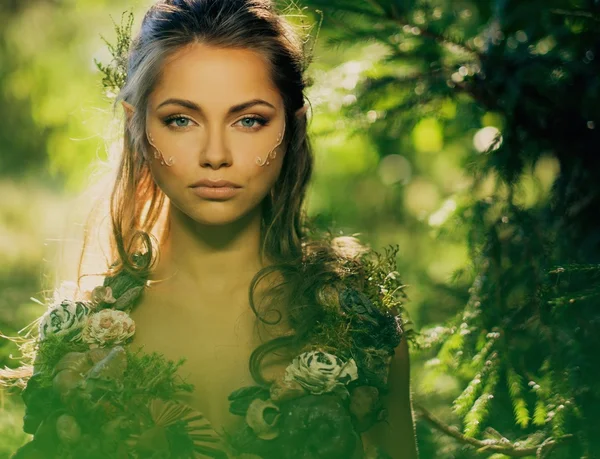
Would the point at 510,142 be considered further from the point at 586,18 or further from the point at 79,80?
the point at 79,80

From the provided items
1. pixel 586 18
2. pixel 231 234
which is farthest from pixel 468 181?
pixel 231 234

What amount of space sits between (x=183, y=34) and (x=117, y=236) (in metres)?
0.46

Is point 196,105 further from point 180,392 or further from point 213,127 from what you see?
point 180,392

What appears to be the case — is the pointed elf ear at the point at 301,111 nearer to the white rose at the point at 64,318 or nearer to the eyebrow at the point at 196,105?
the eyebrow at the point at 196,105

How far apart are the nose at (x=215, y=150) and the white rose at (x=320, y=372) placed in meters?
0.38

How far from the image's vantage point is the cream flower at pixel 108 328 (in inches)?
72.6

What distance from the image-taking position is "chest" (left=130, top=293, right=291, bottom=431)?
1.83m

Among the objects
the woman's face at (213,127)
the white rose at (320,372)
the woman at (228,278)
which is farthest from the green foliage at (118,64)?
the white rose at (320,372)

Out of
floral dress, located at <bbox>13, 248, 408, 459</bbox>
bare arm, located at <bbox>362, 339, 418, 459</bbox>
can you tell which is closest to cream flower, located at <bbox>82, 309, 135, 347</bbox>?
floral dress, located at <bbox>13, 248, 408, 459</bbox>

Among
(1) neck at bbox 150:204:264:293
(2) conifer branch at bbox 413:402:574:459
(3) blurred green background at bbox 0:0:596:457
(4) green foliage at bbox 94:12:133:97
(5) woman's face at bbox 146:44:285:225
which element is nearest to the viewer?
(2) conifer branch at bbox 413:402:574:459

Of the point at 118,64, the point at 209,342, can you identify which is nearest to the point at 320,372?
the point at 209,342

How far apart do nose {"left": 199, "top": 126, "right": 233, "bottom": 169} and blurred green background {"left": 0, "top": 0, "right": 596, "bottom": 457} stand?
1.48ft

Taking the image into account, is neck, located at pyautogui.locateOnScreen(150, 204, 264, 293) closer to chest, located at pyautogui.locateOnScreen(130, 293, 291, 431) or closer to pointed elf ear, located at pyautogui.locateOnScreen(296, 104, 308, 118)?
chest, located at pyautogui.locateOnScreen(130, 293, 291, 431)

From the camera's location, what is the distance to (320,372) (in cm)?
173
